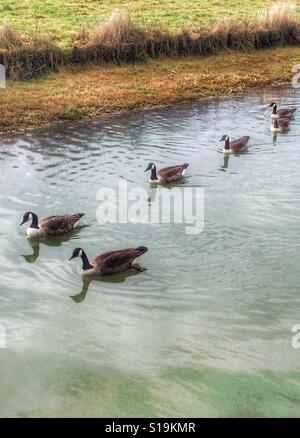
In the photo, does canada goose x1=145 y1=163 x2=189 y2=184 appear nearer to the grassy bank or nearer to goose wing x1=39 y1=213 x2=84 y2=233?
goose wing x1=39 y1=213 x2=84 y2=233

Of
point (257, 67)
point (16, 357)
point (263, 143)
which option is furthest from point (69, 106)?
point (16, 357)

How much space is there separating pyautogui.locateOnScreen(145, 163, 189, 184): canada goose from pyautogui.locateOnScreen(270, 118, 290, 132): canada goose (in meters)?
5.46

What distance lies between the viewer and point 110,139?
66.5 feet

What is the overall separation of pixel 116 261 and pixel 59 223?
226 cm

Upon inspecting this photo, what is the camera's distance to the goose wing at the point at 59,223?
1327cm

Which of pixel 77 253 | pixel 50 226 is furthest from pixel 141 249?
pixel 50 226

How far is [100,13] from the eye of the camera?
3509 centimetres

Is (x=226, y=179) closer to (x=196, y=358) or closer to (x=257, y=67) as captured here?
(x=196, y=358)

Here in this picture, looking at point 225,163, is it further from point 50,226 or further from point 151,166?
point 50,226

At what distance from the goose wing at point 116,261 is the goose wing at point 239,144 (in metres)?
7.74

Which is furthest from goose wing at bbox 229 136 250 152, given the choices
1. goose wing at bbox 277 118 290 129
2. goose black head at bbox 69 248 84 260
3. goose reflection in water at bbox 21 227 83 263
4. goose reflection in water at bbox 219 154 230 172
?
goose black head at bbox 69 248 84 260

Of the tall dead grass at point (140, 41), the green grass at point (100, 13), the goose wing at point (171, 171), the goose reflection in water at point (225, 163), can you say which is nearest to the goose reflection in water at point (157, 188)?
the goose wing at point (171, 171)

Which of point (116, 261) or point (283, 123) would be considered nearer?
point (116, 261)

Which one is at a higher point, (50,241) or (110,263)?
(110,263)
